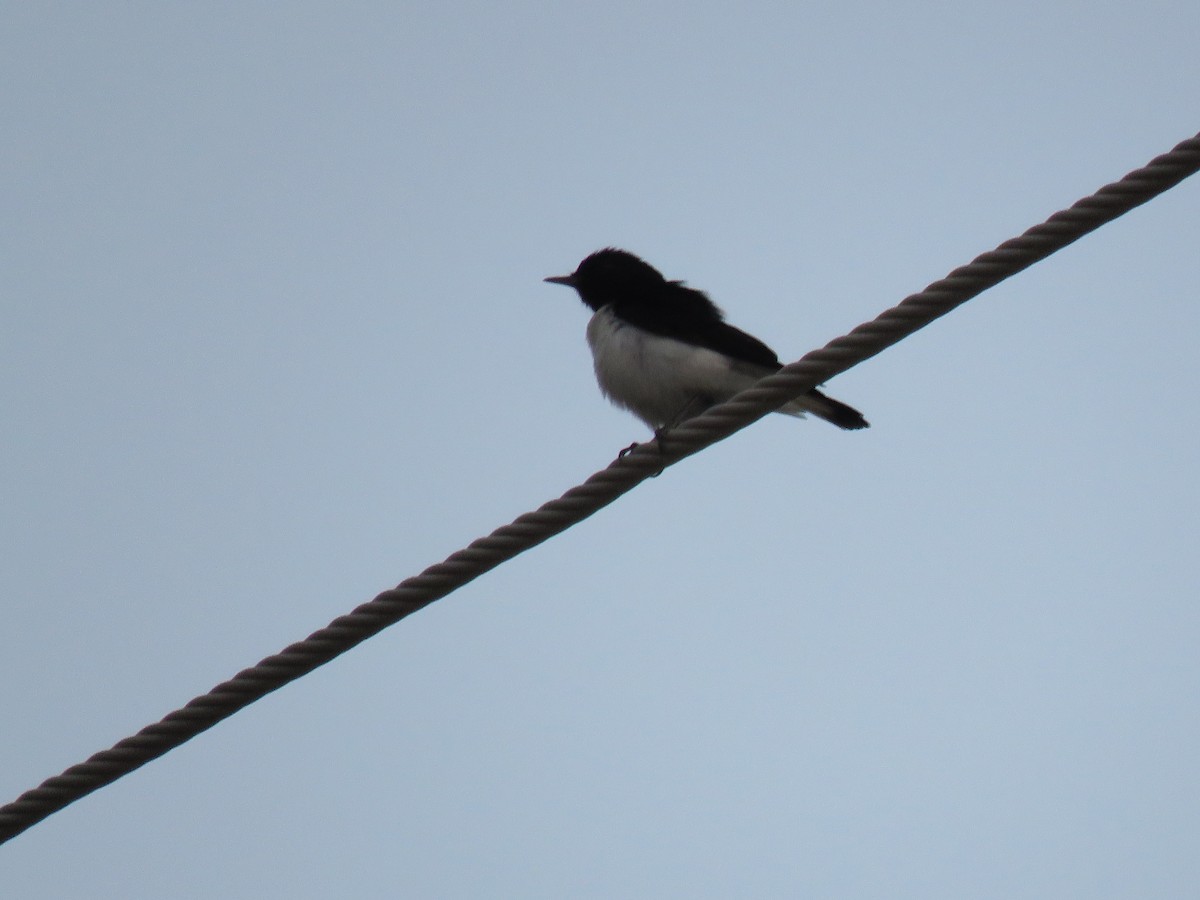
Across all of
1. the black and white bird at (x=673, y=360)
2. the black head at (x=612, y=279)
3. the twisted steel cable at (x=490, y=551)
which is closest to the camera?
the twisted steel cable at (x=490, y=551)

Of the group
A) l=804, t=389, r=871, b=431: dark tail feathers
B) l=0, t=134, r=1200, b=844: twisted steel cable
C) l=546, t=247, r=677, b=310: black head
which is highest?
l=546, t=247, r=677, b=310: black head

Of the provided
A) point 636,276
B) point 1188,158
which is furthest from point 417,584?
point 636,276

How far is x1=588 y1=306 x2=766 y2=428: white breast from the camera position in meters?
5.94

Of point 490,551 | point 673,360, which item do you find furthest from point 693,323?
point 490,551

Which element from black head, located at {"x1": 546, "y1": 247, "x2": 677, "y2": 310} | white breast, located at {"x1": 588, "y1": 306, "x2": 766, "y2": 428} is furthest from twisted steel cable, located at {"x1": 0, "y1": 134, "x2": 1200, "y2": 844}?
black head, located at {"x1": 546, "y1": 247, "x2": 677, "y2": 310}

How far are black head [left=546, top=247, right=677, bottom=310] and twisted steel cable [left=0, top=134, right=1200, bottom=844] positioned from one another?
325 cm

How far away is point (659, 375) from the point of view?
6.02 meters

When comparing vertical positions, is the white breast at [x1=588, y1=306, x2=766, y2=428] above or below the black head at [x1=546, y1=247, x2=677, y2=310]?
below

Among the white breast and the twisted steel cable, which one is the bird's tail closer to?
the white breast

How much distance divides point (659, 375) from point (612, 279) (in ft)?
3.31

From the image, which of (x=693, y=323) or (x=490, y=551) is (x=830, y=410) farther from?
(x=490, y=551)

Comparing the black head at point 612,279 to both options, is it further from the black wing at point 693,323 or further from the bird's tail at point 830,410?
the bird's tail at point 830,410

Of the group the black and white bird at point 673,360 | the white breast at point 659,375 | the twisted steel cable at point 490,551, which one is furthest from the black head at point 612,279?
the twisted steel cable at point 490,551

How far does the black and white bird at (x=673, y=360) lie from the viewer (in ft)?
19.4
